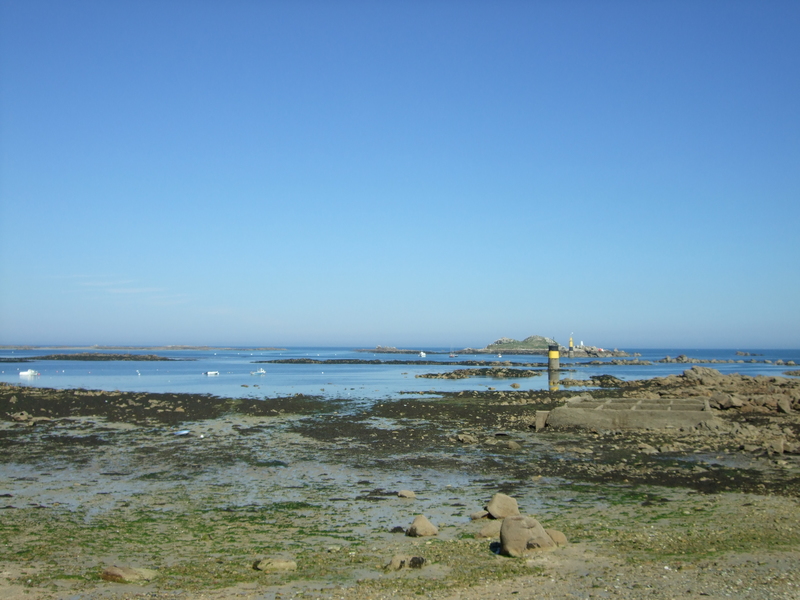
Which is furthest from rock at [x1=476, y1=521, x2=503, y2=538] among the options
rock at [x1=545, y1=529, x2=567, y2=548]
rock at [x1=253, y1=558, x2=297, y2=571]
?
rock at [x1=253, y1=558, x2=297, y2=571]

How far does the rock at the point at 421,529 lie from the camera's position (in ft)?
32.5

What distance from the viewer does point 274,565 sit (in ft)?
27.4

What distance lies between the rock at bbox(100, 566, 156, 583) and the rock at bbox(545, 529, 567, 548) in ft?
17.9

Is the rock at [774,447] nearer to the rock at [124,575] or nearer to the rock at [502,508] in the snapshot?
the rock at [502,508]

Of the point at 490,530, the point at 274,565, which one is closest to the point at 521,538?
the point at 490,530

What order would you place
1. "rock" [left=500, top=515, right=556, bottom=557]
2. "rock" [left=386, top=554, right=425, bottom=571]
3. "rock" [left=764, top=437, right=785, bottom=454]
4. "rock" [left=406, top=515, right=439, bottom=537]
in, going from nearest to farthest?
1. "rock" [left=386, top=554, right=425, bottom=571]
2. "rock" [left=500, top=515, right=556, bottom=557]
3. "rock" [left=406, top=515, right=439, bottom=537]
4. "rock" [left=764, top=437, right=785, bottom=454]

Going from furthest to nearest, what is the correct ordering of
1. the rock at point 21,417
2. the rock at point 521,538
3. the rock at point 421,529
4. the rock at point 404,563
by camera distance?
the rock at point 21,417, the rock at point 421,529, the rock at point 521,538, the rock at point 404,563

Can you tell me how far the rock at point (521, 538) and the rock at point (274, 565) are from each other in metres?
2.88

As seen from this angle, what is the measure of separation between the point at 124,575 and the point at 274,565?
183cm

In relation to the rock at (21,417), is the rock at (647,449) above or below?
above

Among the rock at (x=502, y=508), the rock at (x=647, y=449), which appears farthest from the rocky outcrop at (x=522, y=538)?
the rock at (x=647, y=449)

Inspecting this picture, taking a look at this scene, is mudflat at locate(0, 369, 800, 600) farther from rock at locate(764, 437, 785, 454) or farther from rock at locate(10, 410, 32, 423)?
rock at locate(10, 410, 32, 423)

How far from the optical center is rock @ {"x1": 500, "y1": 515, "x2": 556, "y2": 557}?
8.73 metres

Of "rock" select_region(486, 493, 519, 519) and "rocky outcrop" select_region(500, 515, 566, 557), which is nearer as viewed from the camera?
"rocky outcrop" select_region(500, 515, 566, 557)
